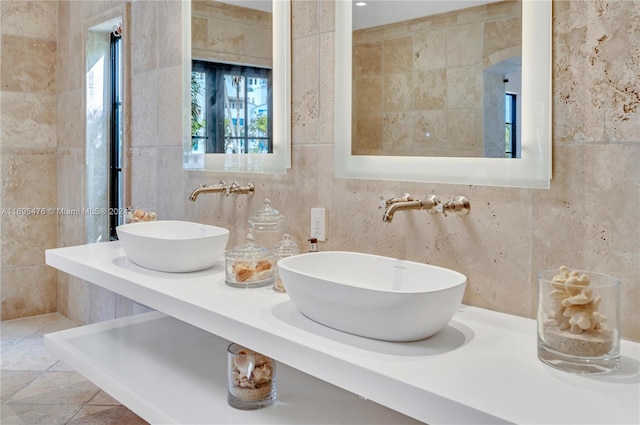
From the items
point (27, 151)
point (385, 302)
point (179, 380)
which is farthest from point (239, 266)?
point (27, 151)

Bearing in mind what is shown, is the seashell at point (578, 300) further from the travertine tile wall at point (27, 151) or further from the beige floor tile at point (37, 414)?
the travertine tile wall at point (27, 151)

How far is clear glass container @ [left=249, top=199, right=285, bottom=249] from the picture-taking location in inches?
75.1

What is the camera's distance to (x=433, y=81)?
1.53 m

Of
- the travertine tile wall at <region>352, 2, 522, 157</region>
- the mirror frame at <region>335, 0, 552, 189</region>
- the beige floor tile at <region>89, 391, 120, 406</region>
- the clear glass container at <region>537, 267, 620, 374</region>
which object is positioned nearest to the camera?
the clear glass container at <region>537, 267, 620, 374</region>

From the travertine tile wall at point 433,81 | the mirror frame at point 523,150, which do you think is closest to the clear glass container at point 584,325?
the mirror frame at point 523,150

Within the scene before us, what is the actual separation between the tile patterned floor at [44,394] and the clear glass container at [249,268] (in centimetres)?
109

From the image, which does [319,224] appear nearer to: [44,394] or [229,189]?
[229,189]

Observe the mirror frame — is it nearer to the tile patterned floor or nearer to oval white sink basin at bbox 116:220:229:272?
oval white sink basin at bbox 116:220:229:272

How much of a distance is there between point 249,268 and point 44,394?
5.27 feet

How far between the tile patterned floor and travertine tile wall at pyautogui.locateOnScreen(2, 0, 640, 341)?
1032mm

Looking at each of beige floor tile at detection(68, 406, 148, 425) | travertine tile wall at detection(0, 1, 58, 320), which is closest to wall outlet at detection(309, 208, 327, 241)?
beige floor tile at detection(68, 406, 148, 425)

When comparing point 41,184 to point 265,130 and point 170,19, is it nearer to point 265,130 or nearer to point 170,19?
point 170,19

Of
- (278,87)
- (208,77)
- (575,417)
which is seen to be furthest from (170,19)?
(575,417)

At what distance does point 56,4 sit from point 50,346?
2673mm
